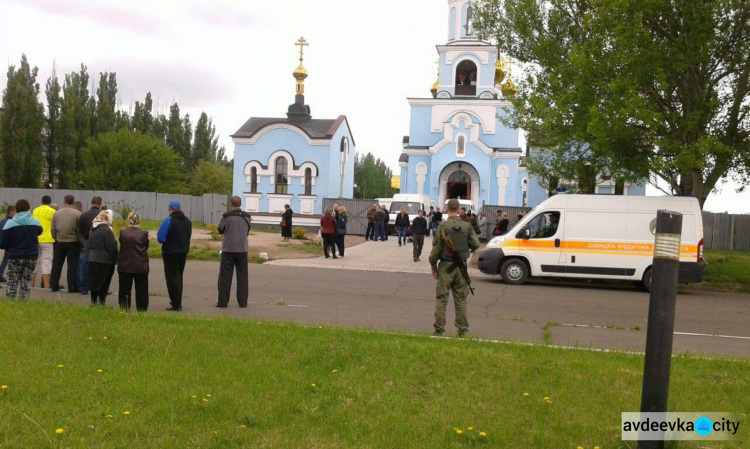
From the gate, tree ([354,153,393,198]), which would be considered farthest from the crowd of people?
tree ([354,153,393,198])

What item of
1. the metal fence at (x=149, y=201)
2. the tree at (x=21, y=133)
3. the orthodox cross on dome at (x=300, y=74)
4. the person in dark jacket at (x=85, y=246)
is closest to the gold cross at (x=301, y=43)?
the orthodox cross on dome at (x=300, y=74)

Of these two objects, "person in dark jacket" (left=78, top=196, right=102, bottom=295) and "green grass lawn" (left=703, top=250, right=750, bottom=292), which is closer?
"person in dark jacket" (left=78, top=196, right=102, bottom=295)

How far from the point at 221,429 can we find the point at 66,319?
3963 millimetres

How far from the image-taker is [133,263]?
1015 centimetres

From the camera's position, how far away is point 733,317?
13.9 m

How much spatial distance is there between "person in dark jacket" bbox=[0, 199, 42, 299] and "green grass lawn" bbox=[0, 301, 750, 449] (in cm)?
236

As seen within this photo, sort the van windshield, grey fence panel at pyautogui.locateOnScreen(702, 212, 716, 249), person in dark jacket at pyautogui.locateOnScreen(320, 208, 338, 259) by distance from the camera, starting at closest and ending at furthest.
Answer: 1. person in dark jacket at pyautogui.locateOnScreen(320, 208, 338, 259)
2. grey fence panel at pyautogui.locateOnScreen(702, 212, 716, 249)
3. the van windshield

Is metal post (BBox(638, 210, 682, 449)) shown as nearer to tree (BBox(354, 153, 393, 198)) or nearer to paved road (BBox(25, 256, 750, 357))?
paved road (BBox(25, 256, 750, 357))

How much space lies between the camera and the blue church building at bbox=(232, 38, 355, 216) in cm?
4219

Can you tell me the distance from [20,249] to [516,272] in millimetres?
12011

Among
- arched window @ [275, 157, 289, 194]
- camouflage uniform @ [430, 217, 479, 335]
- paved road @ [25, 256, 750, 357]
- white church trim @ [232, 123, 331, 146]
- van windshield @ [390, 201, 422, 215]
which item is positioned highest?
white church trim @ [232, 123, 331, 146]

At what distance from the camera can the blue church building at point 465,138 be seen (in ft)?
146

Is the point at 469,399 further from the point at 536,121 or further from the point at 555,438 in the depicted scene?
the point at 536,121

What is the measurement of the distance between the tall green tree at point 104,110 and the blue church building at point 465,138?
29.3 m
